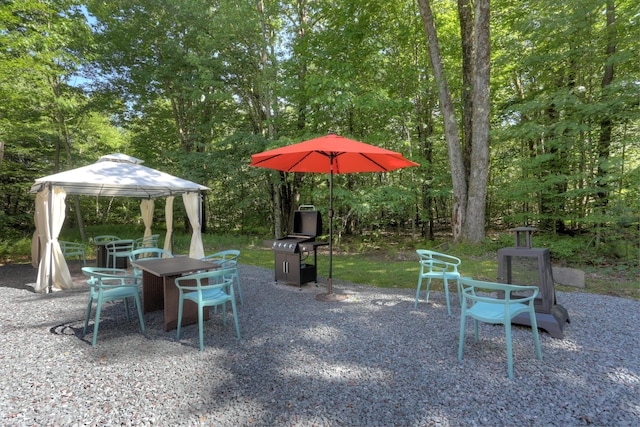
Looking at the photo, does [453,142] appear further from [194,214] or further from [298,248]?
[194,214]

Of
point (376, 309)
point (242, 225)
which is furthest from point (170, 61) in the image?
point (376, 309)

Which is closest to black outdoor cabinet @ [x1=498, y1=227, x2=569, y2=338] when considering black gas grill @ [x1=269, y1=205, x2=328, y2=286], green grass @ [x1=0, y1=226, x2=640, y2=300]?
green grass @ [x1=0, y1=226, x2=640, y2=300]

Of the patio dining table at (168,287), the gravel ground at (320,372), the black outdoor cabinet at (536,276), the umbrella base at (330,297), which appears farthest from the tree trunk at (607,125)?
the patio dining table at (168,287)

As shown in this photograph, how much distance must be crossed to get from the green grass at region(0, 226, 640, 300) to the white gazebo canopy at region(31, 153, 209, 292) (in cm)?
192

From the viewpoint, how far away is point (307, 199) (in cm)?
1032

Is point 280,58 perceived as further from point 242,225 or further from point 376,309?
point 376,309

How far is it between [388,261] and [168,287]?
17.6 feet

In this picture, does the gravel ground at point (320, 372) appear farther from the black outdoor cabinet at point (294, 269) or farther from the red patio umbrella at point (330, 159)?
the red patio umbrella at point (330, 159)

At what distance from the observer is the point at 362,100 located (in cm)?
741

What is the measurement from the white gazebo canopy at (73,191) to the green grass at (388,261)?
1.92 metres

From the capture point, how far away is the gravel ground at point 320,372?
1.82 m

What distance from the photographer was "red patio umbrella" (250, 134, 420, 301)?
3.68 metres

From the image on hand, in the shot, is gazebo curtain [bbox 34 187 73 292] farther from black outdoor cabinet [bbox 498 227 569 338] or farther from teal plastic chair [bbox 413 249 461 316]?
black outdoor cabinet [bbox 498 227 569 338]

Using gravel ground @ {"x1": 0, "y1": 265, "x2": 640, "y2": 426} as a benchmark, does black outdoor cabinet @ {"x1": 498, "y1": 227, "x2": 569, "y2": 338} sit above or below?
above
